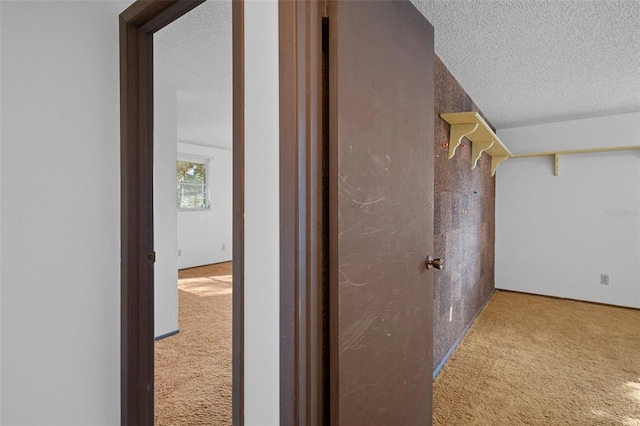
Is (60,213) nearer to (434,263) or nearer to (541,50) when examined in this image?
(434,263)

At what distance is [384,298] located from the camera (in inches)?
45.1

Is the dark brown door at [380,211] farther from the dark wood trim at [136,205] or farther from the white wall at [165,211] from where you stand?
the white wall at [165,211]

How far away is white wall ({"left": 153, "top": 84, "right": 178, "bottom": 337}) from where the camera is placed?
2.82m

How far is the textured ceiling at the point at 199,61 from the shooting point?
1.82 meters

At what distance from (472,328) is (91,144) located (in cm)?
326

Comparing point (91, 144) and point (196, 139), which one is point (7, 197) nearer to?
point (91, 144)

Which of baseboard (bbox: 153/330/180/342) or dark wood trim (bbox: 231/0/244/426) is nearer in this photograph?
dark wood trim (bbox: 231/0/244/426)

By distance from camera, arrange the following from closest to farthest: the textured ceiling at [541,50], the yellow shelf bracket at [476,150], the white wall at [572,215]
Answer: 1. the textured ceiling at [541,50]
2. the yellow shelf bracket at [476,150]
3. the white wall at [572,215]

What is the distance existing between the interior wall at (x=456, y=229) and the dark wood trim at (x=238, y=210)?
1596 mm

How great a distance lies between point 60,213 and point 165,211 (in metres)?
1.73

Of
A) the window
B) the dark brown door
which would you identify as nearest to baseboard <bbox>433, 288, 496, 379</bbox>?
the dark brown door

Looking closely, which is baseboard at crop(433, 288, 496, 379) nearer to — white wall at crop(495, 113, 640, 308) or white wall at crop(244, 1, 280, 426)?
white wall at crop(495, 113, 640, 308)

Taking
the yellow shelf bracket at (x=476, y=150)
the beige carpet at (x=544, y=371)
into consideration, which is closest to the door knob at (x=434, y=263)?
the beige carpet at (x=544, y=371)

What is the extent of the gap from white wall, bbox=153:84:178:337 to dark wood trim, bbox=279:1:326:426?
2.33 m
